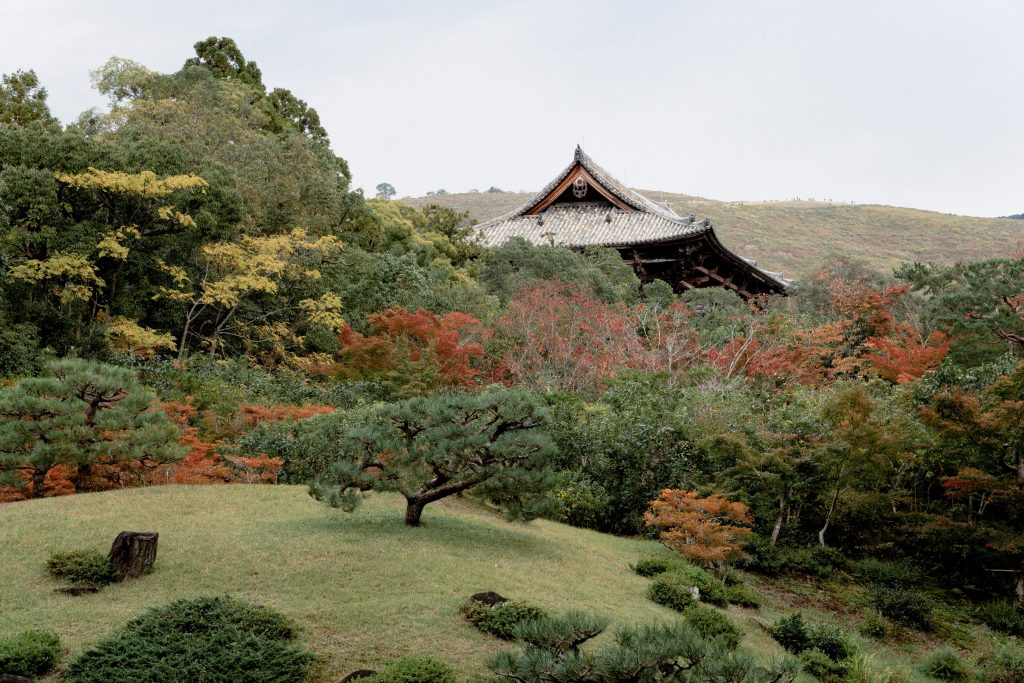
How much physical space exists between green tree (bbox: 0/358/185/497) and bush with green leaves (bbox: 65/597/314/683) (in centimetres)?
478

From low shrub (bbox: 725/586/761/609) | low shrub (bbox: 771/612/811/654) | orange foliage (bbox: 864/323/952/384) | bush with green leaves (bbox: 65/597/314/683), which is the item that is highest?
orange foliage (bbox: 864/323/952/384)

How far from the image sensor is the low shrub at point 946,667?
8945 millimetres

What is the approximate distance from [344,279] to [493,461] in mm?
13002

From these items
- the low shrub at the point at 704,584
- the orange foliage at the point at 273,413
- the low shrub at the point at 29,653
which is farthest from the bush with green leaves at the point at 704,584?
the orange foliage at the point at 273,413

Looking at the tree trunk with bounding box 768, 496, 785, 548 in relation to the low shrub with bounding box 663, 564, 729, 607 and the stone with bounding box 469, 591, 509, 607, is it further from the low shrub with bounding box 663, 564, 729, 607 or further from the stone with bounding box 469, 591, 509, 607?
the stone with bounding box 469, 591, 509, 607

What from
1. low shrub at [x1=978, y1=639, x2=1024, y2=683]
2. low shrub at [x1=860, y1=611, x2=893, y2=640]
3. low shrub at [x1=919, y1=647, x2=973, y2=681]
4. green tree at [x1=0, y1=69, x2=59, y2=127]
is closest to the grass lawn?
low shrub at [x1=860, y1=611, x2=893, y2=640]

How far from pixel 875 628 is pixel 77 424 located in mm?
9761

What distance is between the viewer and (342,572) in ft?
25.7

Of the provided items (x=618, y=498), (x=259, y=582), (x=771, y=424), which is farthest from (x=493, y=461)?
(x=771, y=424)

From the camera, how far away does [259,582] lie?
7.57 meters

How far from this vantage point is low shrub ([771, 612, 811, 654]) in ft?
29.0

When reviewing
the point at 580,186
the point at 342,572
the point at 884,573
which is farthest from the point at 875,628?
the point at 580,186

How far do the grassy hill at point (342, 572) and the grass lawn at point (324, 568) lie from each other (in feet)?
0.06

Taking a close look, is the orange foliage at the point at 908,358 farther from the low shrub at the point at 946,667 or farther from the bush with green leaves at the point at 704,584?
the bush with green leaves at the point at 704,584
